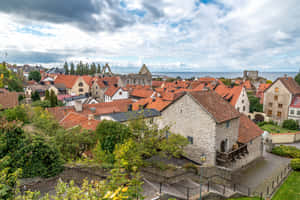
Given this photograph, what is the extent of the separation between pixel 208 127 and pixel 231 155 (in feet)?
15.1

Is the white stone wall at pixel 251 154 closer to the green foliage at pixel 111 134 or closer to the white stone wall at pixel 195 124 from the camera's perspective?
the white stone wall at pixel 195 124

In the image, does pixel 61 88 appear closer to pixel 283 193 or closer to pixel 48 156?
pixel 48 156

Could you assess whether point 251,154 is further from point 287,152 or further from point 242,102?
point 242,102

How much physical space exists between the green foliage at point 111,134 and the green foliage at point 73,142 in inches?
62.2

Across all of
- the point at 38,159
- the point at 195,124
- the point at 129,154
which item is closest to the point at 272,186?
the point at 195,124

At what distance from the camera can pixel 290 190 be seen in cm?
2003

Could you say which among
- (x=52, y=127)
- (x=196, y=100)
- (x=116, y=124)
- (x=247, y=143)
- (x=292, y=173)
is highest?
(x=196, y=100)

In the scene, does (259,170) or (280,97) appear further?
(280,97)

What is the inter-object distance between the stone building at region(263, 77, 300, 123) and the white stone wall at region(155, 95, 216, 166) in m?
41.4

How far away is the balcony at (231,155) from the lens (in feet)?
71.8

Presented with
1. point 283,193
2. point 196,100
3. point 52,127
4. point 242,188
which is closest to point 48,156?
point 52,127

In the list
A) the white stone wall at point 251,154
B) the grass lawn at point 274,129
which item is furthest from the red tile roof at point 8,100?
the grass lawn at point 274,129

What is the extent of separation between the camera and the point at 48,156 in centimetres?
1175

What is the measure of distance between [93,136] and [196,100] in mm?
12112
